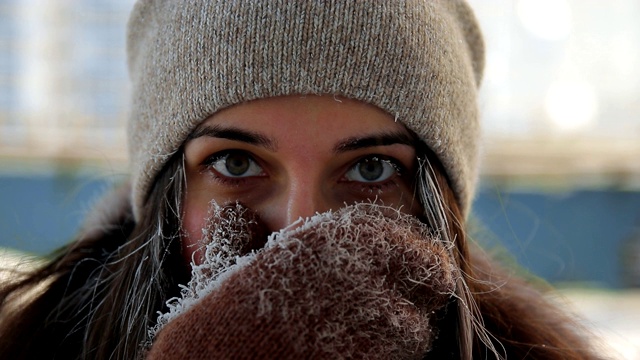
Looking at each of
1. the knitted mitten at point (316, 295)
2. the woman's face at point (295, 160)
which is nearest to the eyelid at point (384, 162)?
the woman's face at point (295, 160)

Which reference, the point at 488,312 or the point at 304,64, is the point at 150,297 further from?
the point at 488,312

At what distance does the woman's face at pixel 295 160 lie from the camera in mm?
1036

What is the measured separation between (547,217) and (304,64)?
3658 millimetres

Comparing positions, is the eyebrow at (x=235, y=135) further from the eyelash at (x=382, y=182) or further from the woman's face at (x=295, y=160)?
the eyelash at (x=382, y=182)

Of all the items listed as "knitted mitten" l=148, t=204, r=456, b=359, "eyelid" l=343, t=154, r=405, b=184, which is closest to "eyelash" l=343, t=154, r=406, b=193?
"eyelid" l=343, t=154, r=405, b=184

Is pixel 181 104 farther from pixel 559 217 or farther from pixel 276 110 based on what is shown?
pixel 559 217

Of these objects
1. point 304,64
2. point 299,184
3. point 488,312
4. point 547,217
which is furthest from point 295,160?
point 547,217

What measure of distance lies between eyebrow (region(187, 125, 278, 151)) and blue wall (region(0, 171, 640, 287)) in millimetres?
2717

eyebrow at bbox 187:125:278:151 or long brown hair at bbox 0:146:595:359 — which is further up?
eyebrow at bbox 187:125:278:151

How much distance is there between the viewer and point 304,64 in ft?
3.37

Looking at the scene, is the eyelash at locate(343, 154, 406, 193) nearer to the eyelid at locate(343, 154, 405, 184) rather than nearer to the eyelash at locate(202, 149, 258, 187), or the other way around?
the eyelid at locate(343, 154, 405, 184)

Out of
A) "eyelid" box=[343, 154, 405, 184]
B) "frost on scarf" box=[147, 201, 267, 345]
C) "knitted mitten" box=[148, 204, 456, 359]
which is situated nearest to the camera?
"knitted mitten" box=[148, 204, 456, 359]

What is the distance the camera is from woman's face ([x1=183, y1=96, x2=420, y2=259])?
104 cm

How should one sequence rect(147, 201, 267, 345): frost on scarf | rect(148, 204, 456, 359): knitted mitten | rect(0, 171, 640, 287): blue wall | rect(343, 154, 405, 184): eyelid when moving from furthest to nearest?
rect(0, 171, 640, 287): blue wall, rect(343, 154, 405, 184): eyelid, rect(147, 201, 267, 345): frost on scarf, rect(148, 204, 456, 359): knitted mitten
